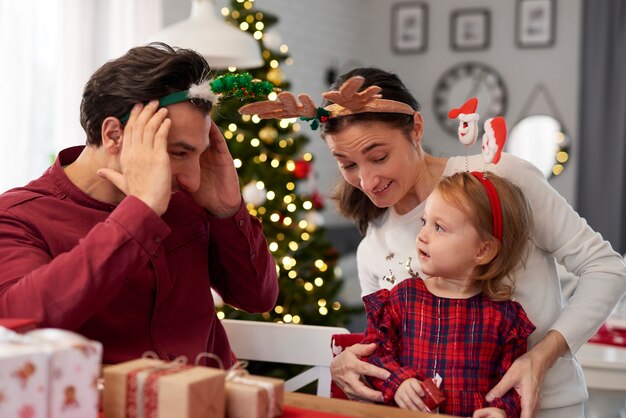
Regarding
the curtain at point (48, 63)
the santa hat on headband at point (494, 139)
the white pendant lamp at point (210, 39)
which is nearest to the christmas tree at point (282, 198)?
the curtain at point (48, 63)

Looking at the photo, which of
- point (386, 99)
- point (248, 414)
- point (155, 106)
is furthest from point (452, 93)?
point (248, 414)

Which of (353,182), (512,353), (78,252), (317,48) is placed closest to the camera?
(78,252)

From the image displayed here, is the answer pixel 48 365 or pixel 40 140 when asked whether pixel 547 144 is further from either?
pixel 48 365

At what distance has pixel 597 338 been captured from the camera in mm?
2830

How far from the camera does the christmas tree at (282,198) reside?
3.77 m

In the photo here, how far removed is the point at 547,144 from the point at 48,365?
598 centimetres

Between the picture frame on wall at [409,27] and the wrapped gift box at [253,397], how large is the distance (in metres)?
6.10

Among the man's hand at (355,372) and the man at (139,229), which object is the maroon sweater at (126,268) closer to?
the man at (139,229)

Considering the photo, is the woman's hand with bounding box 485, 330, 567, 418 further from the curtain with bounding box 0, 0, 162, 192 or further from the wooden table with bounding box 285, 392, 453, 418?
the curtain with bounding box 0, 0, 162, 192

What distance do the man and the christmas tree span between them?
71.0 inches

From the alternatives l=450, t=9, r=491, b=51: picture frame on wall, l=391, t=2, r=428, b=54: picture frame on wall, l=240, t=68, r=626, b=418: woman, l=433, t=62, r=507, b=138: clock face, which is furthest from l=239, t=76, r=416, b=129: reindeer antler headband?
l=391, t=2, r=428, b=54: picture frame on wall

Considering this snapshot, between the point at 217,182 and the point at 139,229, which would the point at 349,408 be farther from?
the point at 217,182

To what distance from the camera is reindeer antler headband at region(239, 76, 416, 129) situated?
1.77 meters

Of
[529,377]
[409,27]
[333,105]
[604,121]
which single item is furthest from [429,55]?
[529,377]
